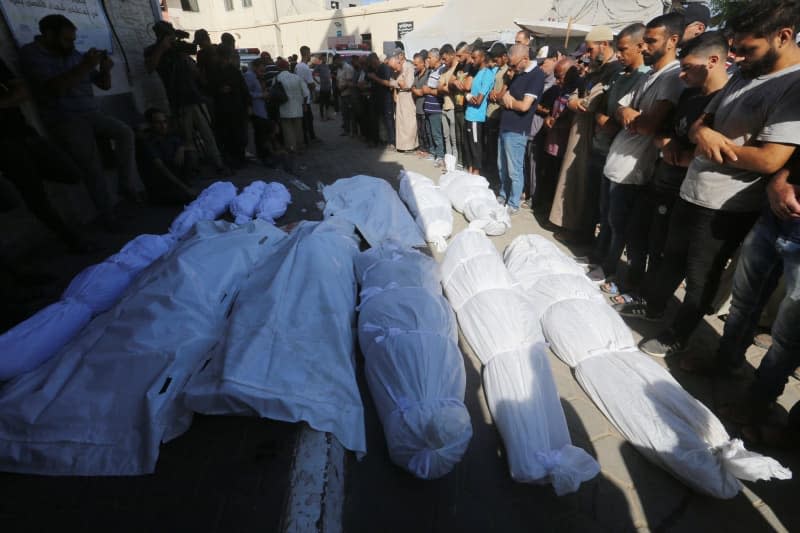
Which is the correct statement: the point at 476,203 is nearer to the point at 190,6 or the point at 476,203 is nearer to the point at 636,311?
the point at 636,311

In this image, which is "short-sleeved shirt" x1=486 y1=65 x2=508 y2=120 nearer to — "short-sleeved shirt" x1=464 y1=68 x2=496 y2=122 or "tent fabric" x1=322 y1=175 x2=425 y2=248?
"short-sleeved shirt" x1=464 y1=68 x2=496 y2=122

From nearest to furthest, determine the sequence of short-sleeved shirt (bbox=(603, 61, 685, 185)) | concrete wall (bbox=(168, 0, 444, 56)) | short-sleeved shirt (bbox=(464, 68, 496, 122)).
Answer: short-sleeved shirt (bbox=(603, 61, 685, 185))
short-sleeved shirt (bbox=(464, 68, 496, 122))
concrete wall (bbox=(168, 0, 444, 56))

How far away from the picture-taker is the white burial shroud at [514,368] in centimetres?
148

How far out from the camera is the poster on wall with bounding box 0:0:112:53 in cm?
337

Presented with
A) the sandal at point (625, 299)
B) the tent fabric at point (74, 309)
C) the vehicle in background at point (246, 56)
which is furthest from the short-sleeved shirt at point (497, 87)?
the vehicle in background at point (246, 56)

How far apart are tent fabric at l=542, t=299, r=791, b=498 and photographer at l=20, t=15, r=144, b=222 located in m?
4.37

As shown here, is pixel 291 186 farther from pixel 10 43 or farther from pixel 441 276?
pixel 441 276

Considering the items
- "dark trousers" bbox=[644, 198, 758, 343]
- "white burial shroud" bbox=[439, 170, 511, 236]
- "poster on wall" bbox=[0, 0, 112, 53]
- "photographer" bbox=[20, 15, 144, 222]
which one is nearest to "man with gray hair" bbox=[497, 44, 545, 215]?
"white burial shroud" bbox=[439, 170, 511, 236]

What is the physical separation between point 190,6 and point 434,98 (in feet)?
89.3

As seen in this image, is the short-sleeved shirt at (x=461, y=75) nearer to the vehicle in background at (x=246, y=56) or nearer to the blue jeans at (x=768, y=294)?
the blue jeans at (x=768, y=294)

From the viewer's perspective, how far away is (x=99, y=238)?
375 cm

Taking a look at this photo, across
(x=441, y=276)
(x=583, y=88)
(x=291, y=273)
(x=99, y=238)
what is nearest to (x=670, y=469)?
(x=441, y=276)

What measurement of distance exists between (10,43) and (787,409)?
6.18 metres

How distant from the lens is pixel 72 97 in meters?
3.57
